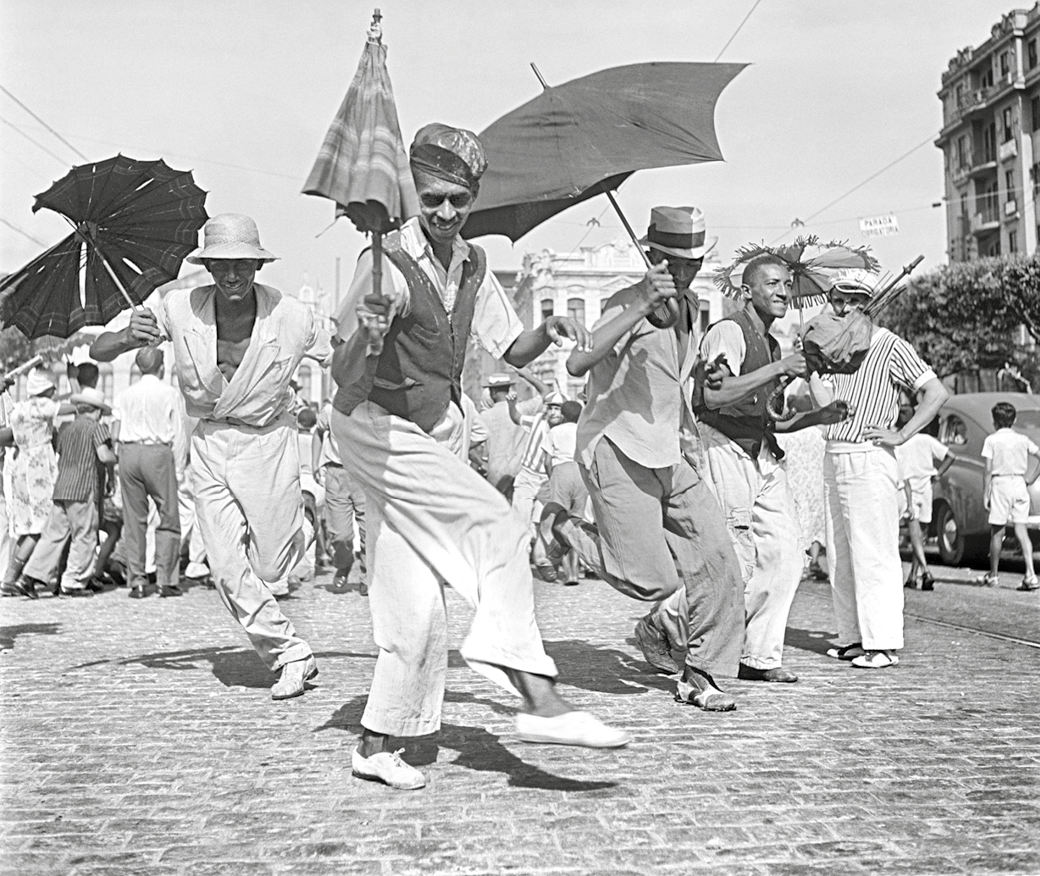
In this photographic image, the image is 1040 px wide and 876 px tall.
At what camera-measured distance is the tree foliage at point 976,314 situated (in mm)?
47938

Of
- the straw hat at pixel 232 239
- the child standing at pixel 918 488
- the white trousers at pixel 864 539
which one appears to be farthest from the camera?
the child standing at pixel 918 488

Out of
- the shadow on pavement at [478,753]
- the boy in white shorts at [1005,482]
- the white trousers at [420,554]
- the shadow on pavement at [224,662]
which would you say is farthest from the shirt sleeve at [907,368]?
the boy in white shorts at [1005,482]

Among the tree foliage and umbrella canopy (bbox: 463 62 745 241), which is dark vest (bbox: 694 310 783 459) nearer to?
umbrella canopy (bbox: 463 62 745 241)

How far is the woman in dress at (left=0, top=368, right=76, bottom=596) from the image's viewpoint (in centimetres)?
1265

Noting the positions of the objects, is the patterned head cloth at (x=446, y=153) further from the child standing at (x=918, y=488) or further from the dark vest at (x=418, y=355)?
the child standing at (x=918, y=488)

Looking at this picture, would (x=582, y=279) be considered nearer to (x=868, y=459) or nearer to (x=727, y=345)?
(x=868, y=459)

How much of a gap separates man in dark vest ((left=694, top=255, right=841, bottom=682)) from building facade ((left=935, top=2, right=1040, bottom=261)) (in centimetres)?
5688

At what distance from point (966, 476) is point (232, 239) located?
11406 mm

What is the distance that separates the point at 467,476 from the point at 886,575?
371 cm

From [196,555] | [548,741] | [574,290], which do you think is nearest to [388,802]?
[548,741]

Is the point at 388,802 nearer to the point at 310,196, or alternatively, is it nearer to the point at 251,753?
the point at 251,753

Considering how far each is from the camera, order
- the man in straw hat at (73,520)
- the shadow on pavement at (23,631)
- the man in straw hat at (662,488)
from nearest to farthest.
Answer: the man in straw hat at (662,488) → the shadow on pavement at (23,631) → the man in straw hat at (73,520)

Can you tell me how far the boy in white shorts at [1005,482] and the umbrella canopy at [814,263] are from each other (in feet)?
20.8

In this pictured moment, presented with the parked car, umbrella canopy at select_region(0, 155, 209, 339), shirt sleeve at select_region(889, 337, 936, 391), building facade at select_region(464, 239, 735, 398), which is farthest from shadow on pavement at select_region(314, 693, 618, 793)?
building facade at select_region(464, 239, 735, 398)
